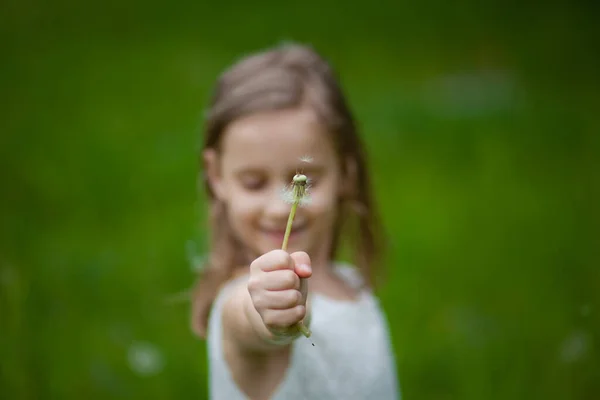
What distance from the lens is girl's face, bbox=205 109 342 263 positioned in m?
0.79

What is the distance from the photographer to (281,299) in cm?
55

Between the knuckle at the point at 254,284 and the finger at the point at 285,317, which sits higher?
the knuckle at the point at 254,284

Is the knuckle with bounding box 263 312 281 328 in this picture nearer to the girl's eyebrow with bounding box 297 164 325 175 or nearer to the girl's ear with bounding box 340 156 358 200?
the girl's eyebrow with bounding box 297 164 325 175

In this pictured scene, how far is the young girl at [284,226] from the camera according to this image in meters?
0.79

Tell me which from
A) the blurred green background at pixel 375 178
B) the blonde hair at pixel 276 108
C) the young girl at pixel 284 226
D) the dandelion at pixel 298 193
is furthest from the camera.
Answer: the blurred green background at pixel 375 178

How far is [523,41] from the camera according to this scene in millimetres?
2441

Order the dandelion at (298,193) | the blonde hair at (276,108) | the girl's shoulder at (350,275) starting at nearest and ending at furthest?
the dandelion at (298,193) → the blonde hair at (276,108) → the girl's shoulder at (350,275)

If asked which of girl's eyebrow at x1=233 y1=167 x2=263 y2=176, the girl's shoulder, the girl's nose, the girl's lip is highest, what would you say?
girl's eyebrow at x1=233 y1=167 x2=263 y2=176

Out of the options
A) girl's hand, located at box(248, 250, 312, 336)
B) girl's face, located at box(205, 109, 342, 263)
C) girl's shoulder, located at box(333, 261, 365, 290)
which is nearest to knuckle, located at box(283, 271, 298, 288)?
girl's hand, located at box(248, 250, 312, 336)

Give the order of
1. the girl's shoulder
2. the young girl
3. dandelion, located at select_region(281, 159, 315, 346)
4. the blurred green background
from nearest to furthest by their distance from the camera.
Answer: dandelion, located at select_region(281, 159, 315, 346), the young girl, the girl's shoulder, the blurred green background

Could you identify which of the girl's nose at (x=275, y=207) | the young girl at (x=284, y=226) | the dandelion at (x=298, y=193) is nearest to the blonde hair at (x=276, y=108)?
the young girl at (x=284, y=226)

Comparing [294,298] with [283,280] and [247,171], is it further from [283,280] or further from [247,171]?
[247,171]

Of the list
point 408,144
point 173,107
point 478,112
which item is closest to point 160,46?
point 173,107

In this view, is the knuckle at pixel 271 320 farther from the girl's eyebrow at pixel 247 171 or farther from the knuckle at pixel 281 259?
the girl's eyebrow at pixel 247 171
